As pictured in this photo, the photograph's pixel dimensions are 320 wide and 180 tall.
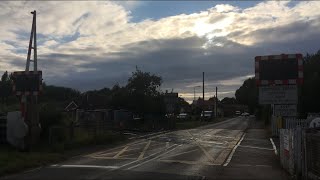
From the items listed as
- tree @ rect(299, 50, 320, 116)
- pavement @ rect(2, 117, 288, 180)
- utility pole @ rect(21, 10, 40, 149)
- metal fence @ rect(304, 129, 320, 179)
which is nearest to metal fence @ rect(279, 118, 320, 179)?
metal fence @ rect(304, 129, 320, 179)

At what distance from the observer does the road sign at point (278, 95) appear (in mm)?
22328

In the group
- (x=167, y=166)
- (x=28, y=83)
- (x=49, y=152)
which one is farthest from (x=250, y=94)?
(x=167, y=166)

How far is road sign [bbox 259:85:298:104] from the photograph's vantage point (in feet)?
73.3

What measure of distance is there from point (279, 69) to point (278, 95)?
139 cm

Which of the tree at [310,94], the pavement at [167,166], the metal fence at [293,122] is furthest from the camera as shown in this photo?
the tree at [310,94]

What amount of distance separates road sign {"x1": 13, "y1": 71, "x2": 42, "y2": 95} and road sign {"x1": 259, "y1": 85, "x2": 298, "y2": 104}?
32.3 ft

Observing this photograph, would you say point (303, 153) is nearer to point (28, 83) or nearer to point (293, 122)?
point (28, 83)

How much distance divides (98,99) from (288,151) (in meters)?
79.2

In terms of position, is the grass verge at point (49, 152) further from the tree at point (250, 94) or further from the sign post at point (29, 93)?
the tree at point (250, 94)

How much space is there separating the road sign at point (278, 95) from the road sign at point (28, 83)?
9836 mm

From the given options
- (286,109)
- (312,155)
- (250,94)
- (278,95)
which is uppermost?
(250,94)

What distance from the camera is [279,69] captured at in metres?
21.7

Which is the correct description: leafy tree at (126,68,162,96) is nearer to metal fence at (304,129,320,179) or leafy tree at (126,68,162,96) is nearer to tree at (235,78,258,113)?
tree at (235,78,258,113)

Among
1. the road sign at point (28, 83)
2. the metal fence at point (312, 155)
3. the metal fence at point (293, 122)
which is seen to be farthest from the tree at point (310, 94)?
the metal fence at point (312, 155)
